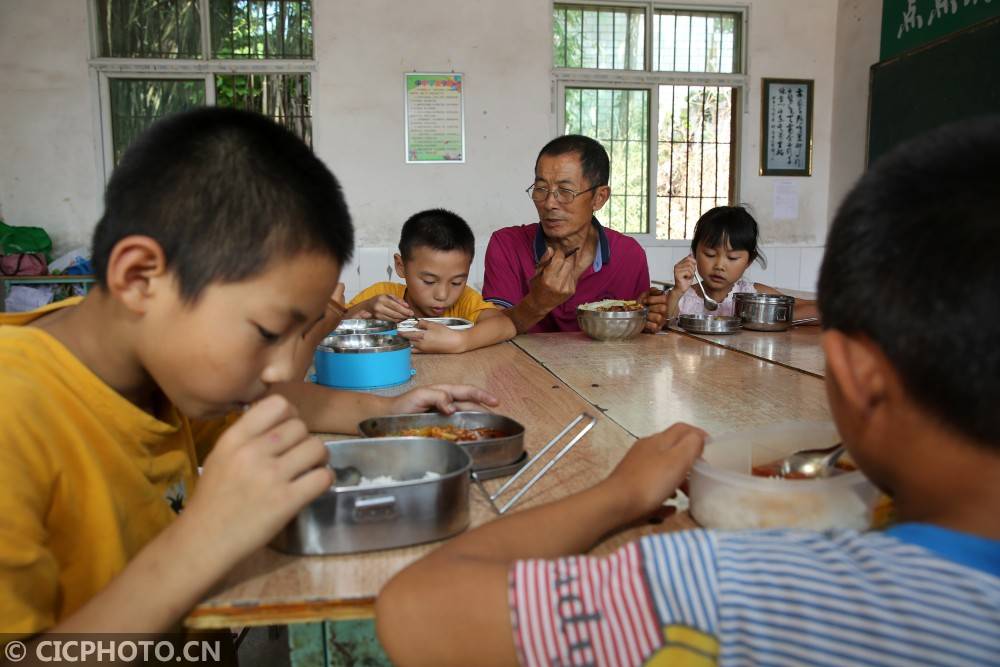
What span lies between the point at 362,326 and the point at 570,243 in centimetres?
125

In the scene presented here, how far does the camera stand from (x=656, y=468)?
0.86 meters

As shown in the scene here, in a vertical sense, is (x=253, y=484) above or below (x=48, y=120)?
below

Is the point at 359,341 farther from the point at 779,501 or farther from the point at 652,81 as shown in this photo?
the point at 652,81

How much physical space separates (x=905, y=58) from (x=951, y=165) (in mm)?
5020

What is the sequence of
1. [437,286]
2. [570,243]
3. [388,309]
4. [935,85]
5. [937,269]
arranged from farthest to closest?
[935,85] < [570,243] < [437,286] < [388,309] < [937,269]

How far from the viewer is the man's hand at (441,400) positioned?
51.0 inches

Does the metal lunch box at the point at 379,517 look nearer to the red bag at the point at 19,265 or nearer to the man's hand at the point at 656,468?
the man's hand at the point at 656,468

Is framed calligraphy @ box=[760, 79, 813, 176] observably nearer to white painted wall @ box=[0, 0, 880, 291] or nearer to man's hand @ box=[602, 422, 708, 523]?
white painted wall @ box=[0, 0, 880, 291]

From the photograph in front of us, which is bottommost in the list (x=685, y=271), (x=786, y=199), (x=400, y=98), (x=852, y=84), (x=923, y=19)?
(x=685, y=271)

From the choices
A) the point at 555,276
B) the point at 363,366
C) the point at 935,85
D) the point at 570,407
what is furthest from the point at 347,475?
the point at 935,85

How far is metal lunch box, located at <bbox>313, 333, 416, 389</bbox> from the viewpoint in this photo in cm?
166

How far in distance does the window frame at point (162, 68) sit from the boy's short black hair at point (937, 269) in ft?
16.6
